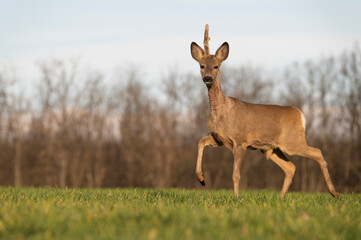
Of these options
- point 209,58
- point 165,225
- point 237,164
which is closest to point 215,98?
point 209,58

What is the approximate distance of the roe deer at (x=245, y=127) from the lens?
9281 millimetres

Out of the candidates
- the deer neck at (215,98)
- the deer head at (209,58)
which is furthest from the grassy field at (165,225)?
the deer head at (209,58)

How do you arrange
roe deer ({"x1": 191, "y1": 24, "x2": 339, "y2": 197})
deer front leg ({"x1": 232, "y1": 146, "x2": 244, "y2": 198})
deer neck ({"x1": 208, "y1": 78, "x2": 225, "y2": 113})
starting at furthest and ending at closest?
deer neck ({"x1": 208, "y1": 78, "x2": 225, "y2": 113}) < roe deer ({"x1": 191, "y1": 24, "x2": 339, "y2": 197}) < deer front leg ({"x1": 232, "y1": 146, "x2": 244, "y2": 198})

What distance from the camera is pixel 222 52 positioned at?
9781mm

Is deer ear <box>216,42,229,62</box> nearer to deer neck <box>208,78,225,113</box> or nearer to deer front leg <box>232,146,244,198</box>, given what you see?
deer neck <box>208,78,225,113</box>

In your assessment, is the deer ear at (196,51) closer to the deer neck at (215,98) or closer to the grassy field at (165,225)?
the deer neck at (215,98)

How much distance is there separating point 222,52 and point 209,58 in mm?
371

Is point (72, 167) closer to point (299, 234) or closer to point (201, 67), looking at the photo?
point (201, 67)

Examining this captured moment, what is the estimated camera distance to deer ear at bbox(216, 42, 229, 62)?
9.73 metres

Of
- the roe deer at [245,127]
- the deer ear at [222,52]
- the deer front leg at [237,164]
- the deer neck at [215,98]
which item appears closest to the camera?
the deer front leg at [237,164]

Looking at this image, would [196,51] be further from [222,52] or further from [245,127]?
[245,127]

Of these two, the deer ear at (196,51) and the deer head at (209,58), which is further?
the deer ear at (196,51)

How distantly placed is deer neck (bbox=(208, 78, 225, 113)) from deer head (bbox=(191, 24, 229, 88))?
0.39 feet

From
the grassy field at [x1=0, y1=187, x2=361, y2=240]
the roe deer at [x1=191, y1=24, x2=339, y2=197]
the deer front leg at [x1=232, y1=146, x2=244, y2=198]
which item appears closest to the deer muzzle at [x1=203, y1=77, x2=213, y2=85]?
the roe deer at [x1=191, y1=24, x2=339, y2=197]
